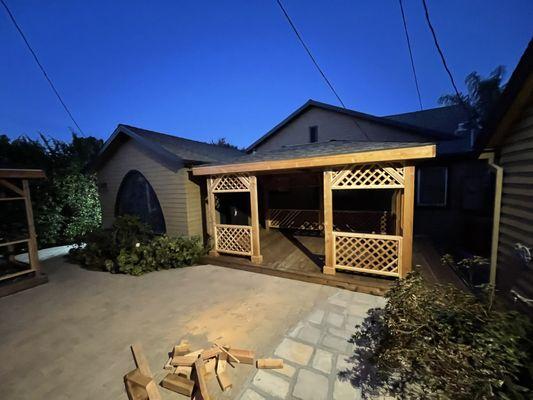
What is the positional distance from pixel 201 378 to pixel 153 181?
21.7 feet

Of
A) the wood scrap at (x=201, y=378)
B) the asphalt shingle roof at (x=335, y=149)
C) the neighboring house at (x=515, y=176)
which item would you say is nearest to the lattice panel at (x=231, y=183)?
the asphalt shingle roof at (x=335, y=149)

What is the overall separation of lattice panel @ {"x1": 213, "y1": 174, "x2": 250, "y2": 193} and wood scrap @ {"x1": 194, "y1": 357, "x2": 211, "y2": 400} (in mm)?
3843

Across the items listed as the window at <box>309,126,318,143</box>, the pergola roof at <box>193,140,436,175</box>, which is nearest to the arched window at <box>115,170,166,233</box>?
the pergola roof at <box>193,140,436,175</box>

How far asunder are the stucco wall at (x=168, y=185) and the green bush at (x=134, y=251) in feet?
2.31

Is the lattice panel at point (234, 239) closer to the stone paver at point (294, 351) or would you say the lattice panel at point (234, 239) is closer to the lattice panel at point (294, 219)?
the lattice panel at point (294, 219)

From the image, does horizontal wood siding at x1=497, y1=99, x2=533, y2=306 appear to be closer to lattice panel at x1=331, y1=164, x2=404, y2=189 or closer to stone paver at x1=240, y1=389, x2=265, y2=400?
lattice panel at x1=331, y1=164, x2=404, y2=189

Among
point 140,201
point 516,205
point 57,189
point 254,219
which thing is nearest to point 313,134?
point 254,219

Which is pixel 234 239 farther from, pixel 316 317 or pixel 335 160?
pixel 335 160

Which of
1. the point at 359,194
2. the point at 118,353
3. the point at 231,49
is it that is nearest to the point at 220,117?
the point at 231,49

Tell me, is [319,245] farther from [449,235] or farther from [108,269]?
[108,269]

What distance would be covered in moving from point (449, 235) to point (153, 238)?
9.71 metres

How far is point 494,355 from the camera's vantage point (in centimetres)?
173

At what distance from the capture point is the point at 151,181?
7676 millimetres

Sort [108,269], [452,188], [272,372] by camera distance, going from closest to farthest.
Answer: [272,372], [108,269], [452,188]
